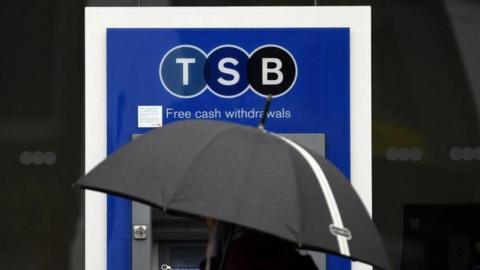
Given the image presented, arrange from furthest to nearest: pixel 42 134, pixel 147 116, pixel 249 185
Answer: pixel 42 134 < pixel 147 116 < pixel 249 185

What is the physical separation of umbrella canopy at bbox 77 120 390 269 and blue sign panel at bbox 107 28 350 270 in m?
1.35

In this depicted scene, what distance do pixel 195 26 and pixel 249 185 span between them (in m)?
1.79

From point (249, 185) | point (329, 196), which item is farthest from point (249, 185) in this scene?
point (329, 196)

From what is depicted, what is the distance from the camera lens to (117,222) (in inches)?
161

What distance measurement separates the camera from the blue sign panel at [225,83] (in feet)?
13.4

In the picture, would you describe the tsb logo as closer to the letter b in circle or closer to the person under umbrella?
the letter b in circle

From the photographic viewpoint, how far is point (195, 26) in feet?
13.5

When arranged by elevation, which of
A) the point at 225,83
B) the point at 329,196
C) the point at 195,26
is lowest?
the point at 329,196

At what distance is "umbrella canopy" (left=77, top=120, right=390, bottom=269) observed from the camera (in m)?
2.41

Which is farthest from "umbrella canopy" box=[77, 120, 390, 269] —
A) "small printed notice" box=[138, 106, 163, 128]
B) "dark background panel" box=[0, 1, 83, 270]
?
"dark background panel" box=[0, 1, 83, 270]

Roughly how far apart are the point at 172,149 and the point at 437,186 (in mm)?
3199

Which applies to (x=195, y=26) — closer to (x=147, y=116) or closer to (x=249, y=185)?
(x=147, y=116)

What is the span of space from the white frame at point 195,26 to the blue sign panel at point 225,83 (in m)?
0.03

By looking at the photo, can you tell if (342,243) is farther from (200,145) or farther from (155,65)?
(155,65)
